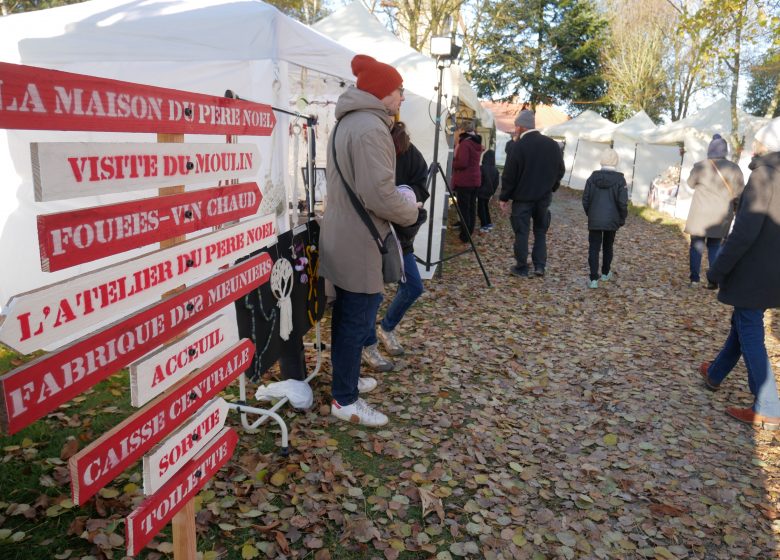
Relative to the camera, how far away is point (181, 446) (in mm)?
1913

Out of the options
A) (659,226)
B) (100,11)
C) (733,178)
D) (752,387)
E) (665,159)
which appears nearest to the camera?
(752,387)

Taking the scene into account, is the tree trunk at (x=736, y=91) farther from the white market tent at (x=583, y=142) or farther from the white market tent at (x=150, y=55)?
the white market tent at (x=150, y=55)

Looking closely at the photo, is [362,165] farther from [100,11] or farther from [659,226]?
[659,226]

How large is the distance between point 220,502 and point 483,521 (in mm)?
1412

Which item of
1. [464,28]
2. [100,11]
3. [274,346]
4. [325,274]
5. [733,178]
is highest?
[464,28]

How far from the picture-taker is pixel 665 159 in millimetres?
18516

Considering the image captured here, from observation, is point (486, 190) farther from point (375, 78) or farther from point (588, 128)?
point (588, 128)

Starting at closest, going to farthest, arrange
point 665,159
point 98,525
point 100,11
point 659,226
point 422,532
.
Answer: point 98,525 < point 422,532 < point 100,11 < point 659,226 < point 665,159

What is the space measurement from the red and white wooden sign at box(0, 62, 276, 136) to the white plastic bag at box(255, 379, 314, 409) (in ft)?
7.56

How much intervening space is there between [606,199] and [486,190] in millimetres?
4466

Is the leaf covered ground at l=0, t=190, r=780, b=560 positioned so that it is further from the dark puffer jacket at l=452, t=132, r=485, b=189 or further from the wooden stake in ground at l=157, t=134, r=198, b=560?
the dark puffer jacket at l=452, t=132, r=485, b=189

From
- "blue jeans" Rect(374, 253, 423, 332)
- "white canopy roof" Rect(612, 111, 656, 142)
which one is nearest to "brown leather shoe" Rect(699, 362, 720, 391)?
"blue jeans" Rect(374, 253, 423, 332)

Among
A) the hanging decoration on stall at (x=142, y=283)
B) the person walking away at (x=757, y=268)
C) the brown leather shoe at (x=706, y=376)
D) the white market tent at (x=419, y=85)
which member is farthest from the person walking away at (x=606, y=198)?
the hanging decoration on stall at (x=142, y=283)

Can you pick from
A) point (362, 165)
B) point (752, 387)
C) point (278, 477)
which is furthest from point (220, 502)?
point (752, 387)
